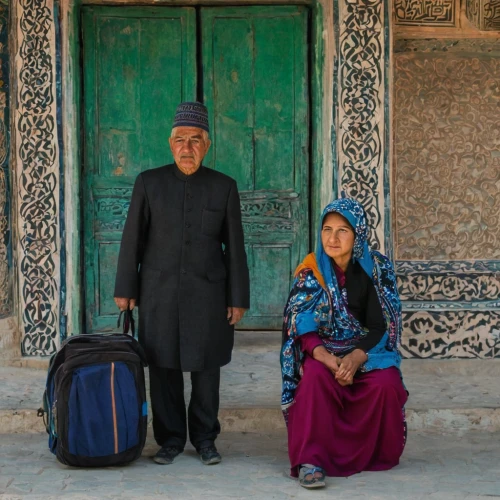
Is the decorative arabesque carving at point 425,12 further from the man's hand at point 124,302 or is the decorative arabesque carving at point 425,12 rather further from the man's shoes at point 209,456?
the man's shoes at point 209,456

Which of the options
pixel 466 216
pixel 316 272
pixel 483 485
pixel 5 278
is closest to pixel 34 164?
pixel 5 278

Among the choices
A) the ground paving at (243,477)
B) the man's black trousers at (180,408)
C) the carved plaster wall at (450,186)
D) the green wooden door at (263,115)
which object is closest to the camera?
the ground paving at (243,477)

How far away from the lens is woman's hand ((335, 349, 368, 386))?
4.25 m

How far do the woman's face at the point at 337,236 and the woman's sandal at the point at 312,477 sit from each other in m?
0.96

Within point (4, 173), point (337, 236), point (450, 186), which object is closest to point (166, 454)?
point (337, 236)

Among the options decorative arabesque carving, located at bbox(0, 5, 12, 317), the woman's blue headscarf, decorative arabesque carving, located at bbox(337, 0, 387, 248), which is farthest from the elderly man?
decorative arabesque carving, located at bbox(0, 5, 12, 317)

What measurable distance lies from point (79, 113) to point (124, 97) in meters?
0.31

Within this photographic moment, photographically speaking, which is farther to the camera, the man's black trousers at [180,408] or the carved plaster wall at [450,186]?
the carved plaster wall at [450,186]

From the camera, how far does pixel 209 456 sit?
14.4 feet

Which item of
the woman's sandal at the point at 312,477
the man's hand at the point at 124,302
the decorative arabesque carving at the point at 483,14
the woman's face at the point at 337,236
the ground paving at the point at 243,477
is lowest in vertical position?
the ground paving at the point at 243,477

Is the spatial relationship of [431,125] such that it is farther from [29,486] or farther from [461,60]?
[29,486]

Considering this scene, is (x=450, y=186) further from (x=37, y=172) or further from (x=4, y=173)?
(x=4, y=173)

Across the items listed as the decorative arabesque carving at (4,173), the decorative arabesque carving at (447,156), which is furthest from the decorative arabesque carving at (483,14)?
the decorative arabesque carving at (4,173)

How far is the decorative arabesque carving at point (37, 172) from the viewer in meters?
5.75
